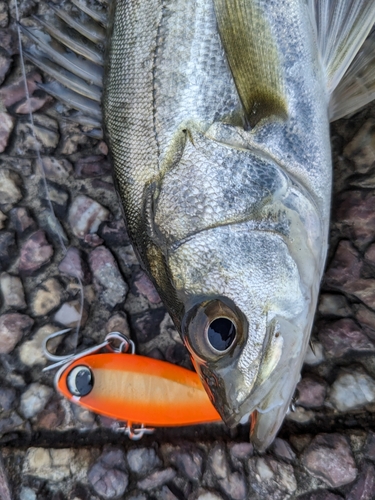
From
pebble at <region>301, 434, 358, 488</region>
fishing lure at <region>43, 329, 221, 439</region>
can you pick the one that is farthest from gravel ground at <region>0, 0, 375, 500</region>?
fishing lure at <region>43, 329, 221, 439</region>

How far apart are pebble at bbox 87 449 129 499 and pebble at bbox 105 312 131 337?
0.52 m

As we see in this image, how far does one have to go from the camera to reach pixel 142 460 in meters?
1.85

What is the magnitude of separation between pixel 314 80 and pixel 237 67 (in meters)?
0.28

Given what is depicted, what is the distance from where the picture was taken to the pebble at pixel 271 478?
1747mm

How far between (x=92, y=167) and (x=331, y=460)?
5.40 ft

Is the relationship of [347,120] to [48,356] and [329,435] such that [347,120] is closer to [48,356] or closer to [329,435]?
[329,435]

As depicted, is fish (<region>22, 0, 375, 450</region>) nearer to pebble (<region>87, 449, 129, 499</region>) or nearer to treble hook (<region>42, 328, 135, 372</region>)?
treble hook (<region>42, 328, 135, 372</region>)

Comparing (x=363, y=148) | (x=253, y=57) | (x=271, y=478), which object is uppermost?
(x=253, y=57)

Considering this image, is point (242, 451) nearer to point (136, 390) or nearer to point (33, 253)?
point (136, 390)

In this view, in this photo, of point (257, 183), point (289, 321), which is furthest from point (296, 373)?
point (257, 183)

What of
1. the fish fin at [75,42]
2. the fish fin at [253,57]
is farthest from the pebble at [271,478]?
the fish fin at [75,42]

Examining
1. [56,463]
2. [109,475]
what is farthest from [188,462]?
[56,463]

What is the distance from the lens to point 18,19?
2008mm

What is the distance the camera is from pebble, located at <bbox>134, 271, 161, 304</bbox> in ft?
6.48
